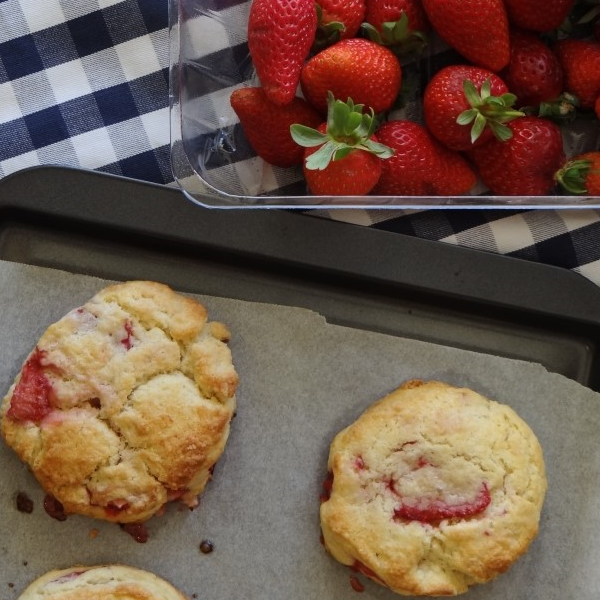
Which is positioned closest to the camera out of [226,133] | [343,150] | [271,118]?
[343,150]

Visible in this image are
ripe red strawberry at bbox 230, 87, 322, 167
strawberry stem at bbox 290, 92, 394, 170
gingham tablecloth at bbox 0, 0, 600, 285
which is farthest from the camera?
gingham tablecloth at bbox 0, 0, 600, 285

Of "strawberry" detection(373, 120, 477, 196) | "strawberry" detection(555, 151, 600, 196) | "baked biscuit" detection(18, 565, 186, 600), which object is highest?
"strawberry" detection(373, 120, 477, 196)

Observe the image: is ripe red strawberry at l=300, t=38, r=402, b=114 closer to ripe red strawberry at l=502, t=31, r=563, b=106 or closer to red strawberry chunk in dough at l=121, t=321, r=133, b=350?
ripe red strawberry at l=502, t=31, r=563, b=106

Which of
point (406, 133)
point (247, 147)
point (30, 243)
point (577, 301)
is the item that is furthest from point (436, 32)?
point (30, 243)

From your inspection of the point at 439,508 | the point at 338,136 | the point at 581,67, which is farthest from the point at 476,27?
the point at 439,508

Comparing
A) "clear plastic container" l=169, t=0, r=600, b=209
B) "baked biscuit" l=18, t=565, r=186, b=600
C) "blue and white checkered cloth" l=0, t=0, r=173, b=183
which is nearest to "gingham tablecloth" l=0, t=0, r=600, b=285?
"blue and white checkered cloth" l=0, t=0, r=173, b=183

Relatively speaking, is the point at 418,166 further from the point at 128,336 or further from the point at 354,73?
the point at 128,336

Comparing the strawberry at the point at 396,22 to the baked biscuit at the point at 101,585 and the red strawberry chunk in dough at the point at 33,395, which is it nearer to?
the red strawberry chunk in dough at the point at 33,395
